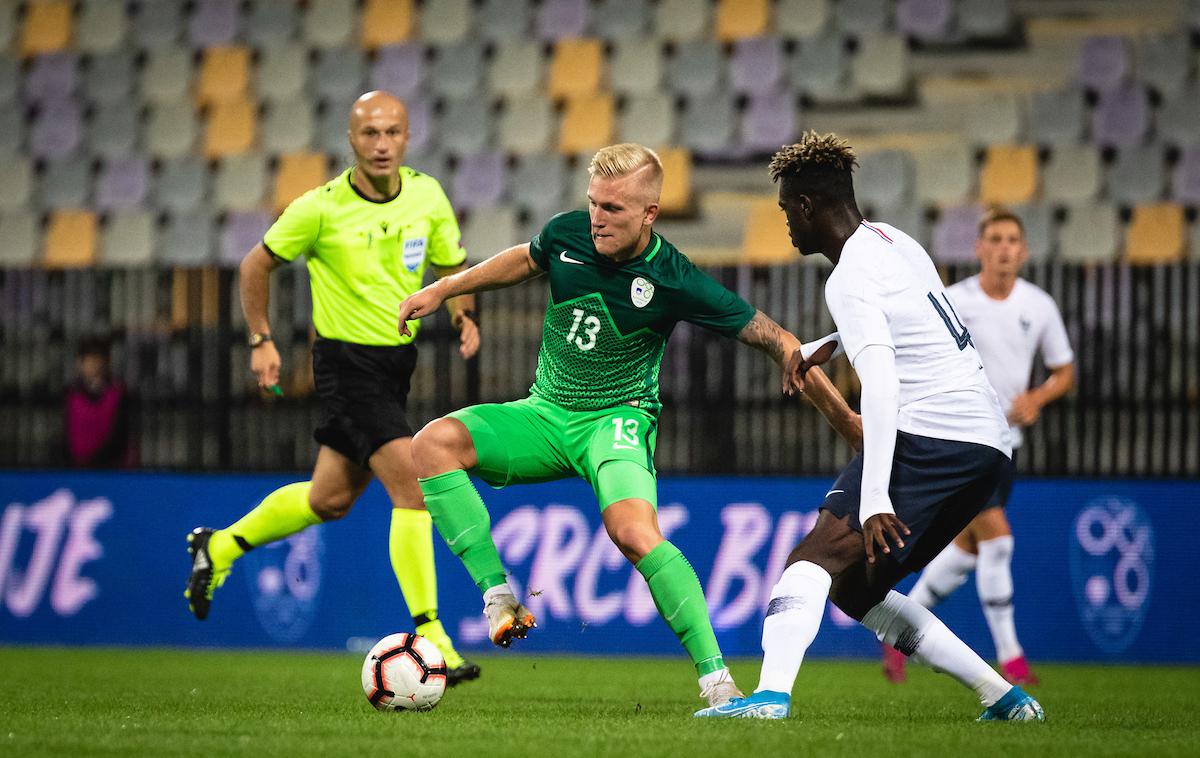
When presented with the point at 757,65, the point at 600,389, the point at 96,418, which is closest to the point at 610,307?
the point at 600,389

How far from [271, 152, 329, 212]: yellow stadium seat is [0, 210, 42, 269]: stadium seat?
2.39 m

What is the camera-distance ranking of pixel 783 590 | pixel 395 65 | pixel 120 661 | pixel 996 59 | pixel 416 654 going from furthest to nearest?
pixel 395 65 < pixel 996 59 < pixel 120 661 < pixel 416 654 < pixel 783 590

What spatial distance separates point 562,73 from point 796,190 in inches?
406

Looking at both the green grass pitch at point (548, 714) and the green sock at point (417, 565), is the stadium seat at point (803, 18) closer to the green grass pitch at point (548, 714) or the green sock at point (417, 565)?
the green grass pitch at point (548, 714)

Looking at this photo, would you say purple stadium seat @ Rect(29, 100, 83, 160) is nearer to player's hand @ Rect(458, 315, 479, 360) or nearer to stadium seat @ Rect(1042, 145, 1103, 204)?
stadium seat @ Rect(1042, 145, 1103, 204)

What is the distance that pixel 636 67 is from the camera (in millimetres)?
14844

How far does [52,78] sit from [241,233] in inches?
121

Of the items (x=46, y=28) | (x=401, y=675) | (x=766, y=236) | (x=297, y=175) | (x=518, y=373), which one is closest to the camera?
(x=401, y=675)

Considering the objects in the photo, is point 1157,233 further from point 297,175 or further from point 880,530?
point 880,530

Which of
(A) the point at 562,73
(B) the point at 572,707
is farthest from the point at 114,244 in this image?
(B) the point at 572,707

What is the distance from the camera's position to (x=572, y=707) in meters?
6.27

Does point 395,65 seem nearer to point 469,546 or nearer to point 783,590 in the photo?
point 469,546

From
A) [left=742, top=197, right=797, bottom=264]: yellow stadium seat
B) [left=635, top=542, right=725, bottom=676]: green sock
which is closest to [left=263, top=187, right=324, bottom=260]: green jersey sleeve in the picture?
[left=635, top=542, right=725, bottom=676]: green sock

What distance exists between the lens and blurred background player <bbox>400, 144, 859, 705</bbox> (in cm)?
549
